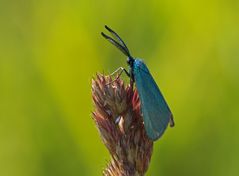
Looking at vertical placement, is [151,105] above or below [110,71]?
below

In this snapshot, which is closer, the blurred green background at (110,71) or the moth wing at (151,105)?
the moth wing at (151,105)

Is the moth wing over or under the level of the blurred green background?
under

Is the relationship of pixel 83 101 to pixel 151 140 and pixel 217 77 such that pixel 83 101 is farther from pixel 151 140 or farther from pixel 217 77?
pixel 151 140

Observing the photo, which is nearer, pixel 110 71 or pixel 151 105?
pixel 151 105

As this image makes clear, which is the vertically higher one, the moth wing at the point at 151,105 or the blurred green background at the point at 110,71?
the blurred green background at the point at 110,71
